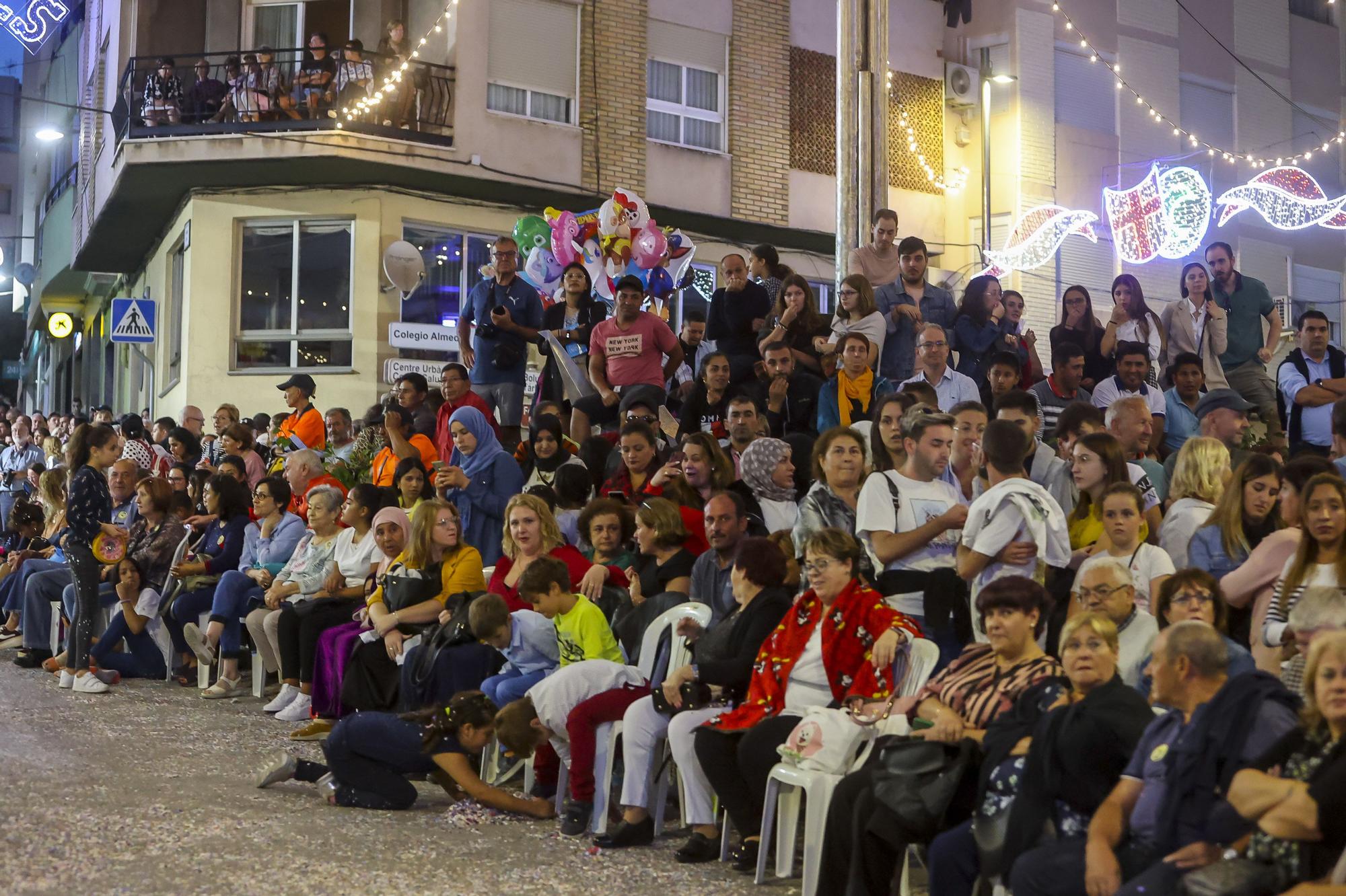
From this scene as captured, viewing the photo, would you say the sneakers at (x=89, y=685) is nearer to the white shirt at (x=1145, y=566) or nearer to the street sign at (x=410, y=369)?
the white shirt at (x=1145, y=566)

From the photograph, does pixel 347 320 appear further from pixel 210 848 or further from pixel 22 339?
pixel 22 339

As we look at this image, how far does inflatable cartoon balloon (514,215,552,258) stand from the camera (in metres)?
17.4

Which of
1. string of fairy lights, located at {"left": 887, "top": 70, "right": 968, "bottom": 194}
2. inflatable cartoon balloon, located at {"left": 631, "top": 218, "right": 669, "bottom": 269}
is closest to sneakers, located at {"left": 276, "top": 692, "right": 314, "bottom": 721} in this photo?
inflatable cartoon balloon, located at {"left": 631, "top": 218, "right": 669, "bottom": 269}

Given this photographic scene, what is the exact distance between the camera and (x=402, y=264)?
65.8 ft

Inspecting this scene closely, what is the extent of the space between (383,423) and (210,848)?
286 inches

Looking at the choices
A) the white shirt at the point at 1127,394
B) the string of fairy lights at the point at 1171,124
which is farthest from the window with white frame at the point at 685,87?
the white shirt at the point at 1127,394

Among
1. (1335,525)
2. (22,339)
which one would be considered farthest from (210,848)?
(22,339)

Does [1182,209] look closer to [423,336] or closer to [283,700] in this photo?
[423,336]

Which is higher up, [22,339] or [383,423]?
[22,339]

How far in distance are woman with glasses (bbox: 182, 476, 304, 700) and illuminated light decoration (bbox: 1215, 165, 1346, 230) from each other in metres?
12.3

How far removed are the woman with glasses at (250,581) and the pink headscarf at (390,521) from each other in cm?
158

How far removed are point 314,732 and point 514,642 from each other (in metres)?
2.23

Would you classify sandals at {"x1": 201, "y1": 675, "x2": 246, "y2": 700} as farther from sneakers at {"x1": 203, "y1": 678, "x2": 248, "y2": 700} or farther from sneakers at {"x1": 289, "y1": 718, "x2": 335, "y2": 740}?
sneakers at {"x1": 289, "y1": 718, "x2": 335, "y2": 740}

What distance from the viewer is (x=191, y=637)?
39.8ft
